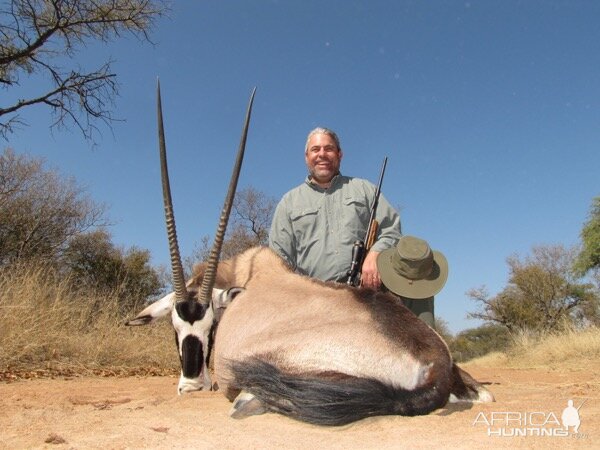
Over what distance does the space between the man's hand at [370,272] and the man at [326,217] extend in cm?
23

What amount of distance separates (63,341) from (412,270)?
4.80m

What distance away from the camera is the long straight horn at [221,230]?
363 cm

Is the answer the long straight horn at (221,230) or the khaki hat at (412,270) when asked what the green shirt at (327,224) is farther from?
the long straight horn at (221,230)

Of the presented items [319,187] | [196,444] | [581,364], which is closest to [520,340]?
[581,364]

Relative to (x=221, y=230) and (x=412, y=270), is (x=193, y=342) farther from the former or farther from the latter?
(x=412, y=270)

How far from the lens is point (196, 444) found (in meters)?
2.01

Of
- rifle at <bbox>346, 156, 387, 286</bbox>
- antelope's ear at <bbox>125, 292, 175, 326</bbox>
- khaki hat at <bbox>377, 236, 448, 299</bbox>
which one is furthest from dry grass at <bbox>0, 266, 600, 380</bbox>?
khaki hat at <bbox>377, 236, 448, 299</bbox>

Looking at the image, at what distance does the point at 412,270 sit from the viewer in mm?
3500

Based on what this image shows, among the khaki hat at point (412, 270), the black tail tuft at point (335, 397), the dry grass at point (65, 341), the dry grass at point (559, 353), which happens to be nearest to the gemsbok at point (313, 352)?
the black tail tuft at point (335, 397)

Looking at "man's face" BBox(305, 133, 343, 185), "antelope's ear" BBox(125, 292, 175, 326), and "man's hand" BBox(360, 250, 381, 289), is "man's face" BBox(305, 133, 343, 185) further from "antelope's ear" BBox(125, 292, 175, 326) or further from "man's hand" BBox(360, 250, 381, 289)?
"antelope's ear" BBox(125, 292, 175, 326)

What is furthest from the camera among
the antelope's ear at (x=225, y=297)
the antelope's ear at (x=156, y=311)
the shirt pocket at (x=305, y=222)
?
the shirt pocket at (x=305, y=222)

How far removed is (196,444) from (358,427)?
2.29ft

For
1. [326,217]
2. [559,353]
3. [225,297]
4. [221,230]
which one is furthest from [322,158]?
[559,353]

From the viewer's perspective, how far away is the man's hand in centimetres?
371
